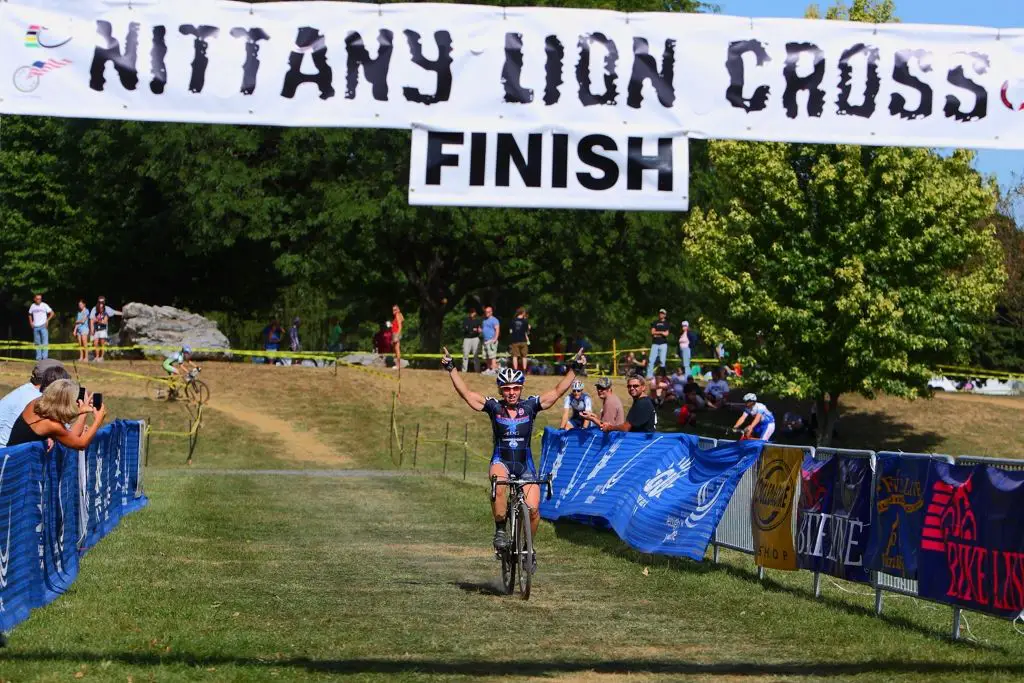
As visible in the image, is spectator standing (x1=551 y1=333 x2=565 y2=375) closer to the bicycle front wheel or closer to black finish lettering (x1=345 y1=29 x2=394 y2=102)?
the bicycle front wheel

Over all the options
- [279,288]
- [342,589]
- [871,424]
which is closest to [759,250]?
[871,424]

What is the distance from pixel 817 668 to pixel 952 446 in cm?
3981

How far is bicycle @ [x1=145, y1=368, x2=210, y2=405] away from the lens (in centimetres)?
4162

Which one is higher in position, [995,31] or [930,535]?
[995,31]

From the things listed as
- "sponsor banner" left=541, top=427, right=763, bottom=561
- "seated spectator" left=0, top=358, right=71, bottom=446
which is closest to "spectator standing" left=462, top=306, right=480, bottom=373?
"sponsor banner" left=541, top=427, right=763, bottom=561

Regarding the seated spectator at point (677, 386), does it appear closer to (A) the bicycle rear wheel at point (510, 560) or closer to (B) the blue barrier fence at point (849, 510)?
(B) the blue barrier fence at point (849, 510)

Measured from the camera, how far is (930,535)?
12.5 m

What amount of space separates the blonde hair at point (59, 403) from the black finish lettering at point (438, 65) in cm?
432

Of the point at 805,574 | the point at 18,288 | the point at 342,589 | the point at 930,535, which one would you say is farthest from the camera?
the point at 18,288

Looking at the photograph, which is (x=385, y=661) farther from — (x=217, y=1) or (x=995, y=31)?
(x=995, y=31)

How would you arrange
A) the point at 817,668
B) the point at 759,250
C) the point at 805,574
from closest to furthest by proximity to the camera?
the point at 817,668, the point at 805,574, the point at 759,250

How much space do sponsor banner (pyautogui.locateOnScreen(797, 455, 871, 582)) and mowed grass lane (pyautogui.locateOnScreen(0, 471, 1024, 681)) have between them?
0.41 m

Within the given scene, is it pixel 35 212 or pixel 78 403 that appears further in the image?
pixel 35 212

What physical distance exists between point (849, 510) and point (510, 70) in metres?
6.06
